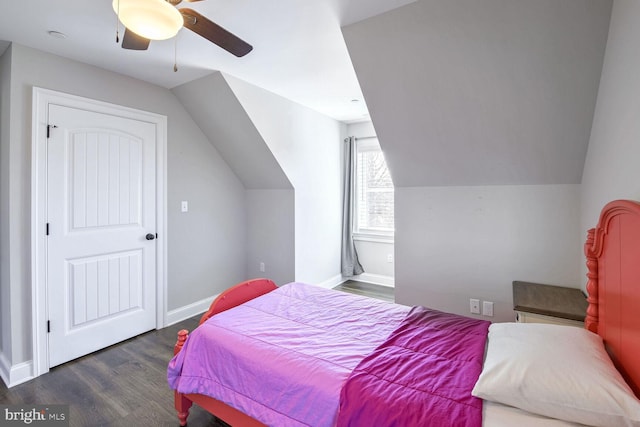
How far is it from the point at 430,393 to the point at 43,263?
2.84 m

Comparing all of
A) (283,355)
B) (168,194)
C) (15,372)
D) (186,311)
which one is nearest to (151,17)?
(283,355)

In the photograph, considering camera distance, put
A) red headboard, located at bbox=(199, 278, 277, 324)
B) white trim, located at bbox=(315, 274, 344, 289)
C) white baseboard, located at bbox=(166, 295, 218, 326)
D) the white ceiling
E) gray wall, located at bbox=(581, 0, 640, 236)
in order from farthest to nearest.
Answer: white trim, located at bbox=(315, 274, 344, 289), white baseboard, located at bbox=(166, 295, 218, 326), red headboard, located at bbox=(199, 278, 277, 324), the white ceiling, gray wall, located at bbox=(581, 0, 640, 236)

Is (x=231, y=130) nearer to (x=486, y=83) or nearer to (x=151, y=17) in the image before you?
(x=151, y=17)

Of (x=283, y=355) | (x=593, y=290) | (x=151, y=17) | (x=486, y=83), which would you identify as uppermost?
(x=486, y=83)

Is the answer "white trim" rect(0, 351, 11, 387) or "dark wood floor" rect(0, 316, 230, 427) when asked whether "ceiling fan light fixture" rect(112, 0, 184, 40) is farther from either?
"white trim" rect(0, 351, 11, 387)

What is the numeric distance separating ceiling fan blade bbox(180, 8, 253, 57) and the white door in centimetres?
166

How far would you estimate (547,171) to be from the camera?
235cm

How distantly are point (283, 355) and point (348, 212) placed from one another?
10.8 feet

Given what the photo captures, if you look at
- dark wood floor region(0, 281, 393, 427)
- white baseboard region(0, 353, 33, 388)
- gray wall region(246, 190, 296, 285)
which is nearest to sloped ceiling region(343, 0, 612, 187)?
gray wall region(246, 190, 296, 285)

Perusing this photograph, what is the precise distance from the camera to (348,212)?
457 cm

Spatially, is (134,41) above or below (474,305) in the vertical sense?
above

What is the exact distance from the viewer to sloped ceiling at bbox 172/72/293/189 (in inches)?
116

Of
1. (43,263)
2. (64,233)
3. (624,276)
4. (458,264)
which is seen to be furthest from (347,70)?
(43,263)

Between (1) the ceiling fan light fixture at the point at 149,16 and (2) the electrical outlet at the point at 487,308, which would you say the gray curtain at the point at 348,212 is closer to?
(2) the electrical outlet at the point at 487,308
